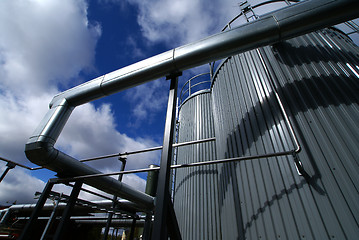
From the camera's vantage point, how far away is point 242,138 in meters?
3.37

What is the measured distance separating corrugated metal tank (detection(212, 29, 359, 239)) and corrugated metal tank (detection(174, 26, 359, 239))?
0.03 ft

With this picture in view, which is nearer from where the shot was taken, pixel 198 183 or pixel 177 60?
pixel 177 60

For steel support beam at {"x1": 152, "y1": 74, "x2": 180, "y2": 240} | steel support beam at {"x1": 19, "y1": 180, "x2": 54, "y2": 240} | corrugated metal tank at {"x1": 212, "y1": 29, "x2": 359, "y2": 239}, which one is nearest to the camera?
steel support beam at {"x1": 152, "y1": 74, "x2": 180, "y2": 240}

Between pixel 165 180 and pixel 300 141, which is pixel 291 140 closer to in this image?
pixel 300 141

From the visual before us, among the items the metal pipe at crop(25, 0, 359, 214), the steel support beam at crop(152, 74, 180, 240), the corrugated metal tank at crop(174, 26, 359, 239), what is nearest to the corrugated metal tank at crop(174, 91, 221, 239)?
the corrugated metal tank at crop(174, 26, 359, 239)

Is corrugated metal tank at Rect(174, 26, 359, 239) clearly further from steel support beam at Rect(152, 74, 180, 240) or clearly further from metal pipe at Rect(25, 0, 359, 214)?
steel support beam at Rect(152, 74, 180, 240)

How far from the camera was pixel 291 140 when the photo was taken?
2.57 m

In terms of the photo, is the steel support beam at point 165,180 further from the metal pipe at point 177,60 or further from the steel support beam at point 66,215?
the steel support beam at point 66,215

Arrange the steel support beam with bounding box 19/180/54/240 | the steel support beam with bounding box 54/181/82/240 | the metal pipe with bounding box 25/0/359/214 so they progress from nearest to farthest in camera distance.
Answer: the metal pipe with bounding box 25/0/359/214, the steel support beam with bounding box 19/180/54/240, the steel support beam with bounding box 54/181/82/240

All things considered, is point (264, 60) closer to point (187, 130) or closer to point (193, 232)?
point (187, 130)

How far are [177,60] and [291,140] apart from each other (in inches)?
93.1

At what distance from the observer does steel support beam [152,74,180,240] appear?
1.96 metres

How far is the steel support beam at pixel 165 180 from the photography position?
196 centimetres

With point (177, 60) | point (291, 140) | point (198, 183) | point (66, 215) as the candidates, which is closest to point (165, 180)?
point (291, 140)
